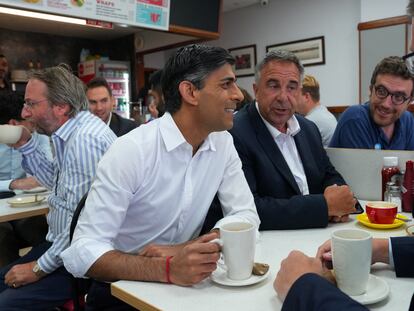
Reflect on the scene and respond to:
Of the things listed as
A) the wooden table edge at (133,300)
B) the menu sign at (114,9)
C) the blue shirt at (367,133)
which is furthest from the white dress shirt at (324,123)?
the wooden table edge at (133,300)

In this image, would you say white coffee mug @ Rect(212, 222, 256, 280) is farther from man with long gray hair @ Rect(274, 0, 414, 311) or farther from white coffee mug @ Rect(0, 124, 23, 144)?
white coffee mug @ Rect(0, 124, 23, 144)

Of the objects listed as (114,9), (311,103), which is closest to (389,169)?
(311,103)

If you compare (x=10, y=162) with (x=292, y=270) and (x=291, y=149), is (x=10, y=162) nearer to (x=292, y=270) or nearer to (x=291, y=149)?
(x=291, y=149)

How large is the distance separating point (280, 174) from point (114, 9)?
2827mm

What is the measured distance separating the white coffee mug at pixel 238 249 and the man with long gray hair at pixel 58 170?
2.78 ft

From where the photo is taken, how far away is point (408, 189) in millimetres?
1567

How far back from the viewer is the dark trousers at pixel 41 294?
147 cm

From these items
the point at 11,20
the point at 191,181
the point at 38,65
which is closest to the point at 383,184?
the point at 191,181

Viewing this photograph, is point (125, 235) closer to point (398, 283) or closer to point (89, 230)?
point (89, 230)

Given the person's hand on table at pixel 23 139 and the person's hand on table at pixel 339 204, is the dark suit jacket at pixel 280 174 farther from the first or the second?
the person's hand on table at pixel 23 139

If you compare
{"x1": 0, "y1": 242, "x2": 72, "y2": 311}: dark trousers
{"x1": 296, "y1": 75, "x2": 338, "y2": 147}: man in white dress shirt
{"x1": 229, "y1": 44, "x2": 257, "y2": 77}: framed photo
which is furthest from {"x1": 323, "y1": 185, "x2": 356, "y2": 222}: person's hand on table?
{"x1": 229, "y1": 44, "x2": 257, "y2": 77}: framed photo

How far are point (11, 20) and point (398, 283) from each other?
6081mm

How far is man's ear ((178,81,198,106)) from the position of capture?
4.25 feet

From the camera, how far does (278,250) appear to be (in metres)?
1.16
